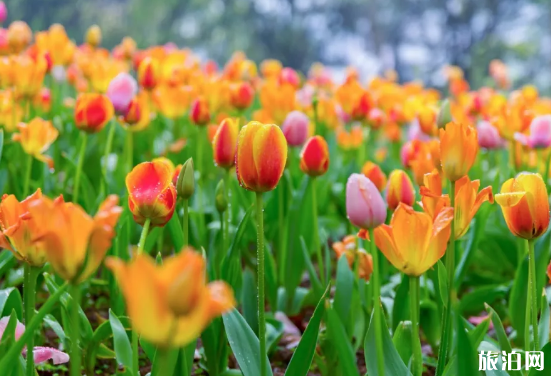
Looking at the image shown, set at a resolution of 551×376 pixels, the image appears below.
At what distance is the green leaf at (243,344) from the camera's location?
958 mm

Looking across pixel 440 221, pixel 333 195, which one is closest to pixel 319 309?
pixel 440 221

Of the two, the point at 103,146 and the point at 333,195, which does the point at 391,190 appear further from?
the point at 103,146

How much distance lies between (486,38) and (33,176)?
52.5ft

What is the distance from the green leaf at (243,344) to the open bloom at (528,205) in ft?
1.40

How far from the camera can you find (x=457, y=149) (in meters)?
0.95

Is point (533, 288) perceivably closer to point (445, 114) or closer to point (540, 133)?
point (445, 114)

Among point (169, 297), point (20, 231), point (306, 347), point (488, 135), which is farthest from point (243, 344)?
point (488, 135)

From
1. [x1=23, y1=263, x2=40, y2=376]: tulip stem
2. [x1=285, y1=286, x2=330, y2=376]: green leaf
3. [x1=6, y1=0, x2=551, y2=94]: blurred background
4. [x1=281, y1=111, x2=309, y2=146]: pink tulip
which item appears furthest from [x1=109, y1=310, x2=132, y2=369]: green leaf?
[x1=6, y1=0, x2=551, y2=94]: blurred background

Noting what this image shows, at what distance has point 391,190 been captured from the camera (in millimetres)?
1289

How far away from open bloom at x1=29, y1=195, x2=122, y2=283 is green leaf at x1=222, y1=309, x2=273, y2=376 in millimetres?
348

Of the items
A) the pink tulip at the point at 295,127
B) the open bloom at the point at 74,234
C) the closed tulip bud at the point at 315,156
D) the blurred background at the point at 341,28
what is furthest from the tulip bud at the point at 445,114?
the blurred background at the point at 341,28

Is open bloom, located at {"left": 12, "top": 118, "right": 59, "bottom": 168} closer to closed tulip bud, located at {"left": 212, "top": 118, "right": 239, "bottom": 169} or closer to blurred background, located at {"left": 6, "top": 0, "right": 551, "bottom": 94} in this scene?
closed tulip bud, located at {"left": 212, "top": 118, "right": 239, "bottom": 169}

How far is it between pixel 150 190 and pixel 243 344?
0.91ft

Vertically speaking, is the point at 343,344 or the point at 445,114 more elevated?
the point at 445,114
